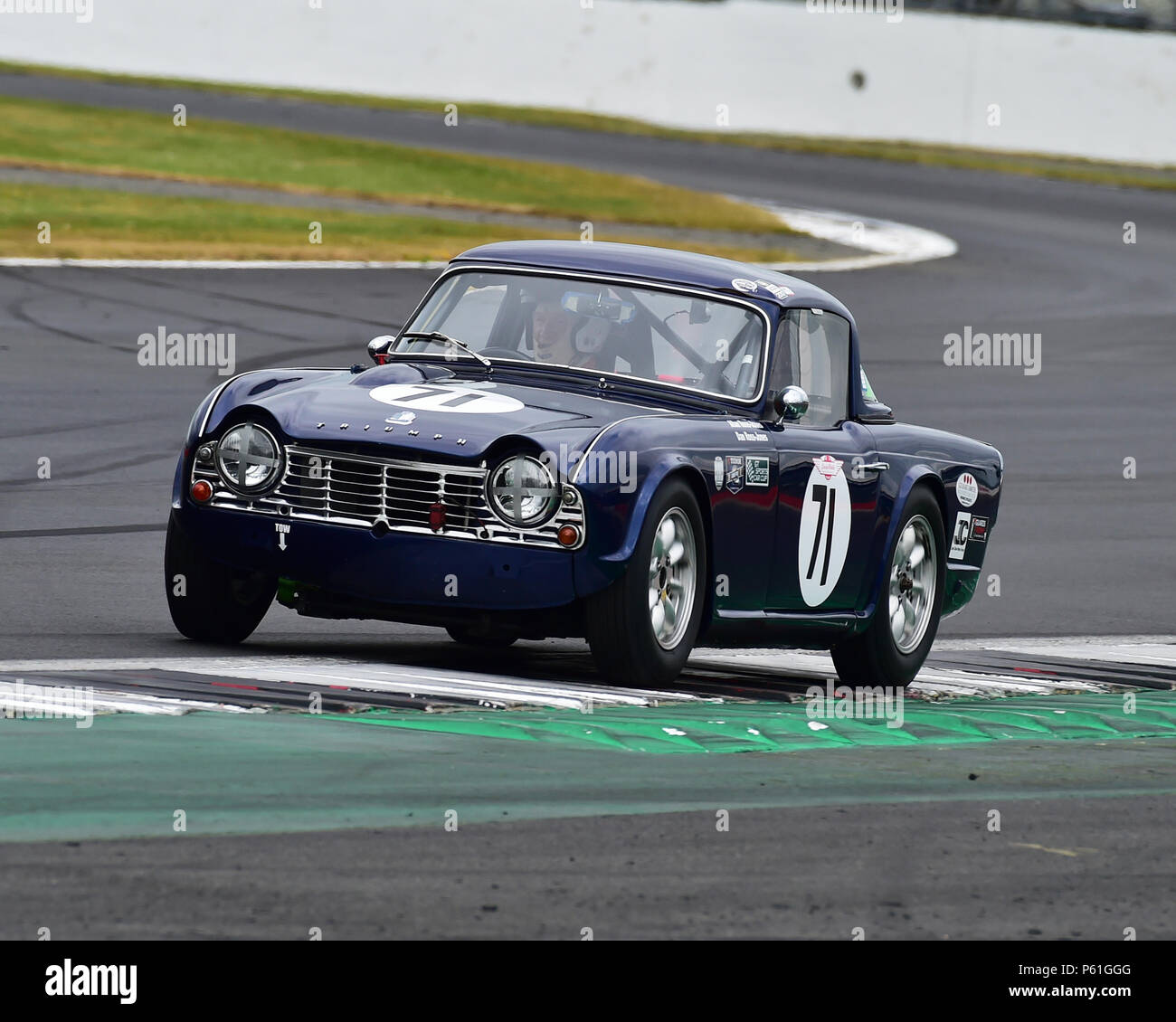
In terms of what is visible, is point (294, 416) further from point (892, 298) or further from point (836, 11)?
point (836, 11)

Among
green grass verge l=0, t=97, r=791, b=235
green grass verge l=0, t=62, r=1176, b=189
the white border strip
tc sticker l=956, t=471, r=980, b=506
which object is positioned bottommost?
tc sticker l=956, t=471, r=980, b=506

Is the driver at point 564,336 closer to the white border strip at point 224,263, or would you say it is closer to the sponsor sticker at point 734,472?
the sponsor sticker at point 734,472

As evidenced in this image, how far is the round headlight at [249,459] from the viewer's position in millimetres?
8406

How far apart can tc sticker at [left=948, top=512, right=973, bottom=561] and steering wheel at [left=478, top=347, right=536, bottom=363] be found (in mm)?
2068

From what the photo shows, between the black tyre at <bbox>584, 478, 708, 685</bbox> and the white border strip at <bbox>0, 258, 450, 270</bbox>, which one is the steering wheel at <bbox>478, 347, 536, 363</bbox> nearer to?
the black tyre at <bbox>584, 478, 708, 685</bbox>

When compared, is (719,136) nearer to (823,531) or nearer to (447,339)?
(447,339)

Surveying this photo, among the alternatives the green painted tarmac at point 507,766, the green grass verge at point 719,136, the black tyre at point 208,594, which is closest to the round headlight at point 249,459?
the black tyre at point 208,594

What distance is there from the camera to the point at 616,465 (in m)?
8.01

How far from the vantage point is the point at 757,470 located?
8.73 metres

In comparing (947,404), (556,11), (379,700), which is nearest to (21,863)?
(379,700)

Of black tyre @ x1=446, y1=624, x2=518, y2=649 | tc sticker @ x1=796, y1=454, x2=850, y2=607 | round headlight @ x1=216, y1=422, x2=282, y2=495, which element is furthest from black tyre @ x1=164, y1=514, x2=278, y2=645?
tc sticker @ x1=796, y1=454, x2=850, y2=607

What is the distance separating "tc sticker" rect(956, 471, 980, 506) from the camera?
33.0 ft

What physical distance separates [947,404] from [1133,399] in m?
2.23

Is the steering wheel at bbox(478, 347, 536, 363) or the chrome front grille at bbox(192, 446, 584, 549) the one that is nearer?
the chrome front grille at bbox(192, 446, 584, 549)
